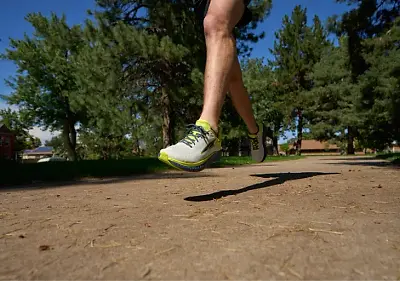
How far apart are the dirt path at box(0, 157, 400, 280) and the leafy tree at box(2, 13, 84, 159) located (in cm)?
2282

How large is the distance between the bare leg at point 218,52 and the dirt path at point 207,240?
0.58 m

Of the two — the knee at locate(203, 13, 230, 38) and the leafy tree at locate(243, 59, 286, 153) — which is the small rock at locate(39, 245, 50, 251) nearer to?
the knee at locate(203, 13, 230, 38)

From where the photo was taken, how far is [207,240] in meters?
0.96

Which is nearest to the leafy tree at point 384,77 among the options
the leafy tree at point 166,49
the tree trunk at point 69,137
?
the leafy tree at point 166,49

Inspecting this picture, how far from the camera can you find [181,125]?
524 inches

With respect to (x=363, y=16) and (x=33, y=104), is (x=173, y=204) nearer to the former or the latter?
(x=363, y=16)

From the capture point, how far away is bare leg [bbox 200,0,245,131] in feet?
6.26

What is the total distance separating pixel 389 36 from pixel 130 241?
7362 millimetres

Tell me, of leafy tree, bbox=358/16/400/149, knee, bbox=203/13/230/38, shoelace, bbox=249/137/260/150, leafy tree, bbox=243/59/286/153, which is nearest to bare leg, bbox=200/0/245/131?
knee, bbox=203/13/230/38

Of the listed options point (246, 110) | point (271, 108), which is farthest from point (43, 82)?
point (246, 110)

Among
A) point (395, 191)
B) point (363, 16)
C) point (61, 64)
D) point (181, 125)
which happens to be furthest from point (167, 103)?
point (61, 64)

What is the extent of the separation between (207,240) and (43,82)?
25717mm

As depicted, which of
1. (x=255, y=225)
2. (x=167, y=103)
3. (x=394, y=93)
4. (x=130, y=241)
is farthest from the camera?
(x=167, y=103)

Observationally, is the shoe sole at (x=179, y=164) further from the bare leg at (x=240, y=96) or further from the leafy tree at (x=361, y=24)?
the leafy tree at (x=361, y=24)
